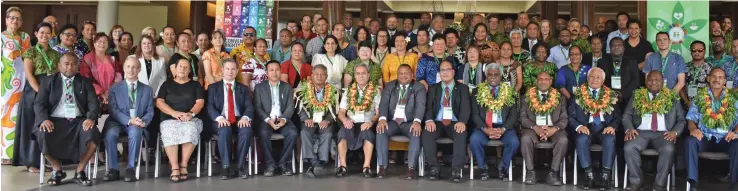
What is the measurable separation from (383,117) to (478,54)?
1.13 m

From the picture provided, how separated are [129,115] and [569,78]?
3.96 metres

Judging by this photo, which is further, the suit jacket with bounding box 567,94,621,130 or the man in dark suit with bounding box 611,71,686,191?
the suit jacket with bounding box 567,94,621,130

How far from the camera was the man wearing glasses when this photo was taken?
6762 millimetres

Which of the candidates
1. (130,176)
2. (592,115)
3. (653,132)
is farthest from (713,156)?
(130,176)

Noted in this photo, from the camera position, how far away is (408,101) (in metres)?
6.21

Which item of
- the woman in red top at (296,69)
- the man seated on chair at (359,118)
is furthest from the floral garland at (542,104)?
the woman in red top at (296,69)

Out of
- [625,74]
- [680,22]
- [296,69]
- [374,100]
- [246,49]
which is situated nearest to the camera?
[374,100]

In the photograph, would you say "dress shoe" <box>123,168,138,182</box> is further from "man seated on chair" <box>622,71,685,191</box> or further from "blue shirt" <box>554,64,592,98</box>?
"man seated on chair" <box>622,71,685,191</box>

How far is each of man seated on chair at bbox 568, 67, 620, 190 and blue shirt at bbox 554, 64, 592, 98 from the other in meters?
0.31

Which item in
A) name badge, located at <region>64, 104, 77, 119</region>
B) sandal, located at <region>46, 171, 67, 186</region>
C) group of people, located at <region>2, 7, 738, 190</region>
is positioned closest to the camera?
sandal, located at <region>46, 171, 67, 186</region>

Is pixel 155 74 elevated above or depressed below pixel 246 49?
below

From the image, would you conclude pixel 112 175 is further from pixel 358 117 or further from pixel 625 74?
pixel 625 74

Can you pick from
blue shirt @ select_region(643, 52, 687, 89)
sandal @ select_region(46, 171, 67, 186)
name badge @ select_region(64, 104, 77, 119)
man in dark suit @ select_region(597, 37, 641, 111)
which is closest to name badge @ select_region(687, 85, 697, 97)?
blue shirt @ select_region(643, 52, 687, 89)

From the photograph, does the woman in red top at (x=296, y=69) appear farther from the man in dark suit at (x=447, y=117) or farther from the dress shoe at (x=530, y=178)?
the dress shoe at (x=530, y=178)
